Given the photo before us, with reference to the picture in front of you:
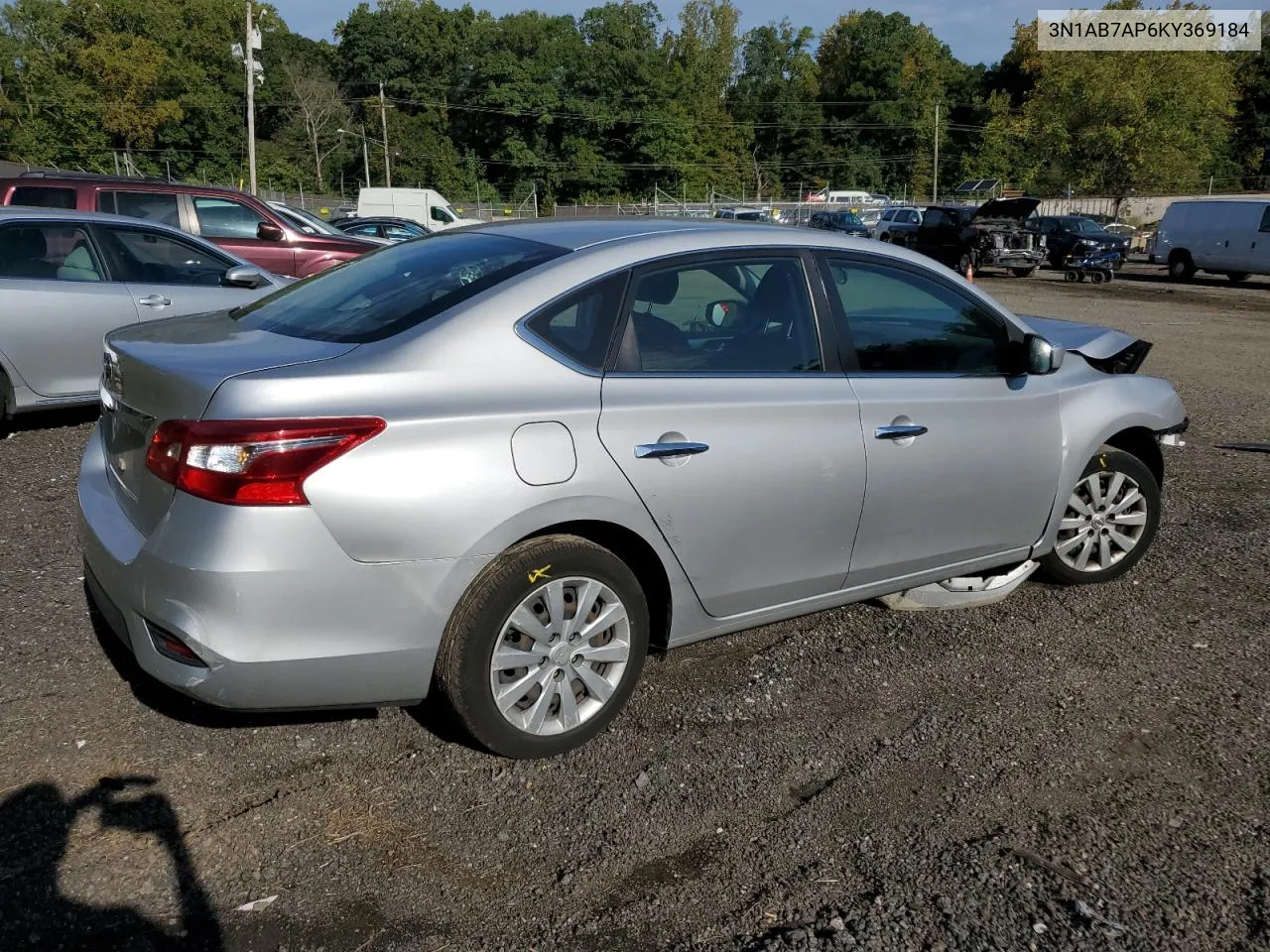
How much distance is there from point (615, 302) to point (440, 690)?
132cm

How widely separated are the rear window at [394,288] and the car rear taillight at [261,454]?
44cm

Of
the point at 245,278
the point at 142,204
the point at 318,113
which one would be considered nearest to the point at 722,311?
the point at 245,278

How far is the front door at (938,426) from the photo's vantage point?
3.83m

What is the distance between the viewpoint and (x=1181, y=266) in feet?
89.8

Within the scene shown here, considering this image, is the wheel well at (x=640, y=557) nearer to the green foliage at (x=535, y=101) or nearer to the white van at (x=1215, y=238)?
the white van at (x=1215, y=238)

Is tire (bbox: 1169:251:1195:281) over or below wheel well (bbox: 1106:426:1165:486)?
over

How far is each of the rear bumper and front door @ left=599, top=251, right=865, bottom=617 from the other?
2.28ft

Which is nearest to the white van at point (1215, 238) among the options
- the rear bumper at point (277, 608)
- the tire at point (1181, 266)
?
the tire at point (1181, 266)

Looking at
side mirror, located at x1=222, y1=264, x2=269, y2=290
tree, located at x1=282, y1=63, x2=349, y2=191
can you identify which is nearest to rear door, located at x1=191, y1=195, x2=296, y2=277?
side mirror, located at x1=222, y1=264, x2=269, y2=290

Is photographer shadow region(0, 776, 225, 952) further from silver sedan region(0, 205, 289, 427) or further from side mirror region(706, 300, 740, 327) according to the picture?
silver sedan region(0, 205, 289, 427)

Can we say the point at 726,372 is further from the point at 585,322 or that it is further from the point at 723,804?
the point at 723,804

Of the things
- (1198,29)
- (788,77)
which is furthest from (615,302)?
(788,77)

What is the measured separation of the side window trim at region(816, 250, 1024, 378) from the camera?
3.82 meters

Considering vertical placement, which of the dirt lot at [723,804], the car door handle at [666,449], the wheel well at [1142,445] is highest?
the car door handle at [666,449]
